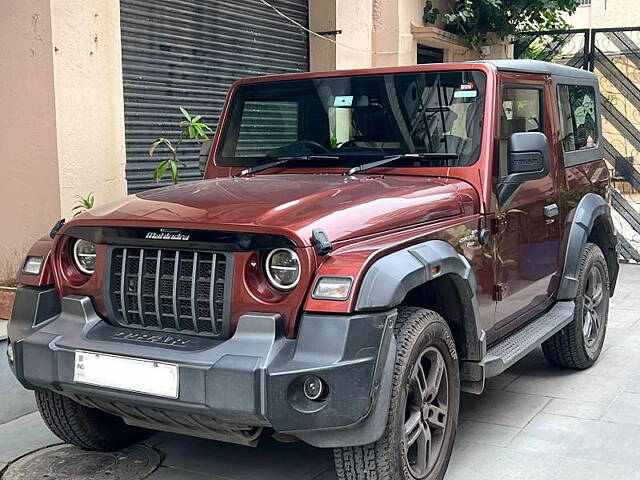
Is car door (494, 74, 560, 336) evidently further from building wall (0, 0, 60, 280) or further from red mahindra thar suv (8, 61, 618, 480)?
building wall (0, 0, 60, 280)

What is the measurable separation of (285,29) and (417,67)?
16.1 feet

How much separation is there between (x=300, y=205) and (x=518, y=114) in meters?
1.82

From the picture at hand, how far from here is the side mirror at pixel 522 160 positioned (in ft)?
13.4

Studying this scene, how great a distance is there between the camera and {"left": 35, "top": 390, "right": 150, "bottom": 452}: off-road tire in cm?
383

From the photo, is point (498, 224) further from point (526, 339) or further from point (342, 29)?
point (342, 29)

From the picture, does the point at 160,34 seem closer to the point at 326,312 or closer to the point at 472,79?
the point at 472,79

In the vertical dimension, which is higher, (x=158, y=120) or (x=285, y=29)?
(x=285, y=29)

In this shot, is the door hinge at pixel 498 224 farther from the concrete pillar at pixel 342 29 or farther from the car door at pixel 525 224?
the concrete pillar at pixel 342 29

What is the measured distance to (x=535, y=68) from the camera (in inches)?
192

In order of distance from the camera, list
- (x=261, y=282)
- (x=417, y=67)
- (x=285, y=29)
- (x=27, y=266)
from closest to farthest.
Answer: (x=261, y=282), (x=27, y=266), (x=417, y=67), (x=285, y=29)

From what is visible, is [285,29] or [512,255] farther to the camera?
[285,29]

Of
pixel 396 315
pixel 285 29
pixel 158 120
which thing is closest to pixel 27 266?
pixel 396 315

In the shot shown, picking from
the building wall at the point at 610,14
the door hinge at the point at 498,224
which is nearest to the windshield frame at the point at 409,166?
the door hinge at the point at 498,224

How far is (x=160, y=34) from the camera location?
7.02m
